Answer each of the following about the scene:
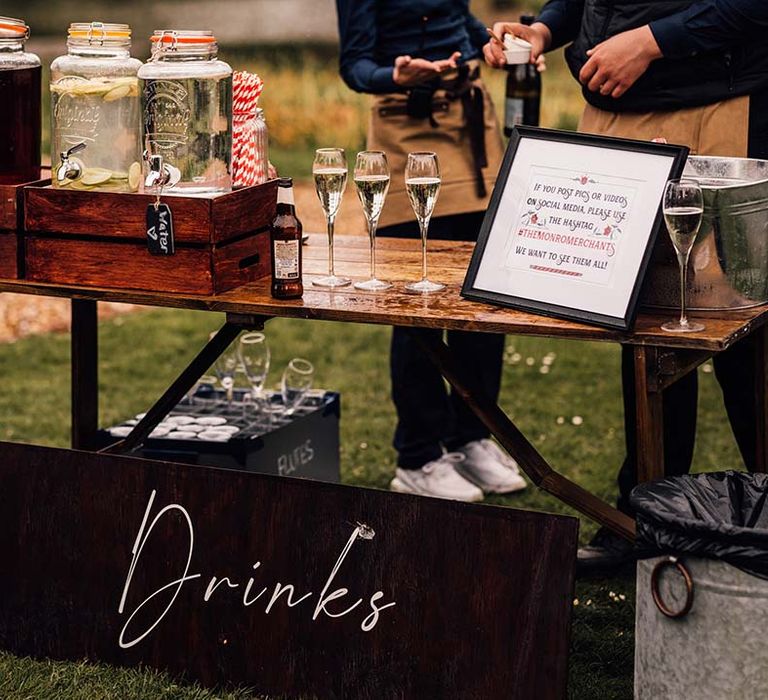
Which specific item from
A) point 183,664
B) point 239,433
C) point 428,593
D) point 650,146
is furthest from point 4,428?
point 650,146

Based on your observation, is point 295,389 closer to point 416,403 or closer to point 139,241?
point 416,403

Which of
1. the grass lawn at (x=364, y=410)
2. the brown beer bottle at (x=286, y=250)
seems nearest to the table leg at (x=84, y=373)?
the grass lawn at (x=364, y=410)

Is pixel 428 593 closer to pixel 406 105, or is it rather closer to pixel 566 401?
pixel 406 105

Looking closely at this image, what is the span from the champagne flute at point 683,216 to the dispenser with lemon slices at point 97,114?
1.24 m

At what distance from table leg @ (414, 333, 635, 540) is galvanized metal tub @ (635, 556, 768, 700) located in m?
0.42

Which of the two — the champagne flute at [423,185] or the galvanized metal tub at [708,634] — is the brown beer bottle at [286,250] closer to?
the champagne flute at [423,185]

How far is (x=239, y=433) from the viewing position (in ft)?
13.1

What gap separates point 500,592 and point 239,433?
142 cm

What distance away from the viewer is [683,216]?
2.65m

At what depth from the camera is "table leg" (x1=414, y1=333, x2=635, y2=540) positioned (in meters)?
3.02

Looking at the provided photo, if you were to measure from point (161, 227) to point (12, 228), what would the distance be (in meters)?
0.42

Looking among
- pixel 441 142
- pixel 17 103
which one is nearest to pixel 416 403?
pixel 441 142

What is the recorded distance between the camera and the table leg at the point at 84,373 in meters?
3.70

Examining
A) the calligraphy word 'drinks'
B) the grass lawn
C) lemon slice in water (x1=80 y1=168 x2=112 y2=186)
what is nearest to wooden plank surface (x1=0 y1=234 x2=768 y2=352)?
lemon slice in water (x1=80 y1=168 x2=112 y2=186)
